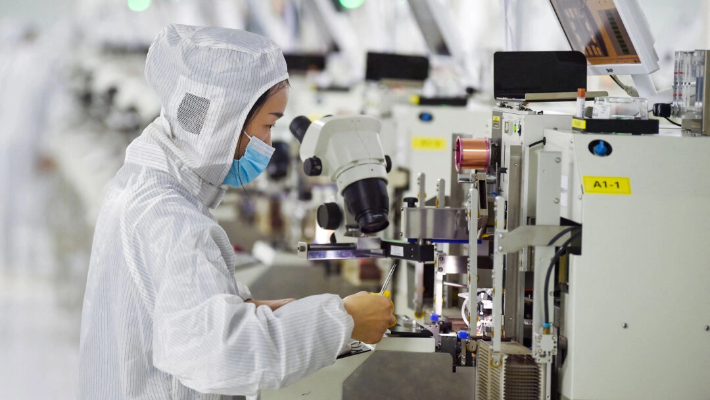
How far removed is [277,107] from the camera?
5.26 ft

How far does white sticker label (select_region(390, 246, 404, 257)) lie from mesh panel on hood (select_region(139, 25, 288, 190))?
69cm

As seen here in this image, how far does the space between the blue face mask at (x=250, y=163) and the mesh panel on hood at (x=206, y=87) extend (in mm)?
48

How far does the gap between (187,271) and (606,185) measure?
2.91ft

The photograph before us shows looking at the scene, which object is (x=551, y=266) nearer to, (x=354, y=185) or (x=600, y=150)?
(x=600, y=150)

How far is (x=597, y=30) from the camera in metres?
2.36

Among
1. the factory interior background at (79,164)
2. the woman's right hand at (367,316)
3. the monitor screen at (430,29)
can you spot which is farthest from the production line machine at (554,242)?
the monitor screen at (430,29)

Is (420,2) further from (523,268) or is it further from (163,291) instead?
(163,291)

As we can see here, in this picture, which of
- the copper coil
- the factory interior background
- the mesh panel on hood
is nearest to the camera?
the mesh panel on hood

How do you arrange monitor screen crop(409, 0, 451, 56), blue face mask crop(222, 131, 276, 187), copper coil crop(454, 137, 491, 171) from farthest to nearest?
monitor screen crop(409, 0, 451, 56)
copper coil crop(454, 137, 491, 171)
blue face mask crop(222, 131, 276, 187)

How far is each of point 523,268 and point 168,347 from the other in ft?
3.00

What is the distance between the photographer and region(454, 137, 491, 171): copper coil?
6.59ft

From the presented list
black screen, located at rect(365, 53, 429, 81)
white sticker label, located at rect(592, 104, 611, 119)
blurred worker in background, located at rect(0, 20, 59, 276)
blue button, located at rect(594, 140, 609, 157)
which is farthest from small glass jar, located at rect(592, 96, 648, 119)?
blurred worker in background, located at rect(0, 20, 59, 276)

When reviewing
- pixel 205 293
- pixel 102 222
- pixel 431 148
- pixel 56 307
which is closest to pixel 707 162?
pixel 205 293

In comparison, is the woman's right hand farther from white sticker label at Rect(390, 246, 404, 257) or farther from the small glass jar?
the small glass jar
